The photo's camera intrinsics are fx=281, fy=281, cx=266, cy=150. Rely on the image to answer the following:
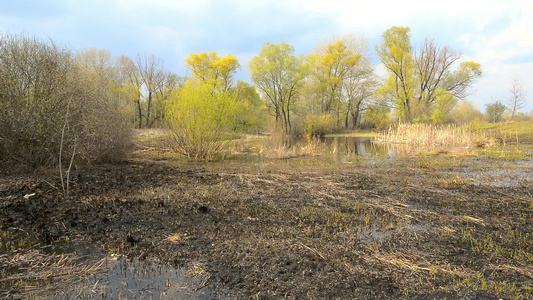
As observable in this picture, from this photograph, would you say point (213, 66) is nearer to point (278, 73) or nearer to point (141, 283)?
point (278, 73)

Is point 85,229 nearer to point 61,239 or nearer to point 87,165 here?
point 61,239

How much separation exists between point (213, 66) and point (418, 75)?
1097 inches

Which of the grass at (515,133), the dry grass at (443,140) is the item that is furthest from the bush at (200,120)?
the grass at (515,133)

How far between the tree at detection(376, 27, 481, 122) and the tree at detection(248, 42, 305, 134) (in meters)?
11.4

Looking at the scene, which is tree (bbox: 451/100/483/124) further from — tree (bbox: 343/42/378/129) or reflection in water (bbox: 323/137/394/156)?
reflection in water (bbox: 323/137/394/156)

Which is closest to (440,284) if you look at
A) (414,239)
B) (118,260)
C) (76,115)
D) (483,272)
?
(483,272)

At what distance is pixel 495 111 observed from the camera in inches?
1582

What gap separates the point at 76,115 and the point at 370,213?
29.7 feet

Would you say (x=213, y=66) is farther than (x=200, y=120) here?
Yes

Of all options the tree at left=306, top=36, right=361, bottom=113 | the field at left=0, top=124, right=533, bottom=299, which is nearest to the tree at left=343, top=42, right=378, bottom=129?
the tree at left=306, top=36, right=361, bottom=113

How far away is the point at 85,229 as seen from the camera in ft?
14.9

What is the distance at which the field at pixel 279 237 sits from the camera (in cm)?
294

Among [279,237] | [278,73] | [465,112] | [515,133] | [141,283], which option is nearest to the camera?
[141,283]

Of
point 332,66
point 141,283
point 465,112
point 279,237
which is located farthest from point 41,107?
point 465,112
